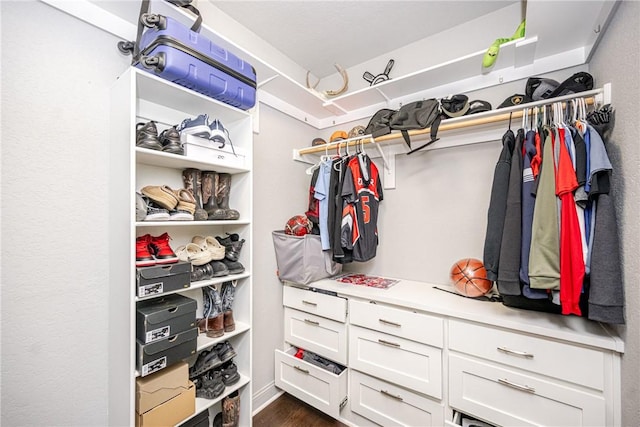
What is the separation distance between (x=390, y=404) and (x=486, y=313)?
2.59 ft

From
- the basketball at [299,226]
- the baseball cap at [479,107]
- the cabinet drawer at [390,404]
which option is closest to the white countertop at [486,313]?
the basketball at [299,226]

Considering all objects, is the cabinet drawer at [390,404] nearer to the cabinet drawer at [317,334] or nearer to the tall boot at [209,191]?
the cabinet drawer at [317,334]

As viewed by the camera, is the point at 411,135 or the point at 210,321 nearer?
the point at 210,321

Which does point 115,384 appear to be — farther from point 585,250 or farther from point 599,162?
point 599,162

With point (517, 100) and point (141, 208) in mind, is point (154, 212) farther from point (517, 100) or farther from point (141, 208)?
point (517, 100)

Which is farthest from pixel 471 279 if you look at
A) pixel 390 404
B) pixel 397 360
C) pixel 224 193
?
pixel 224 193

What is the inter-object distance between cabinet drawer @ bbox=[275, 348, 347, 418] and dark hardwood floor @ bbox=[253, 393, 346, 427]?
10 centimetres

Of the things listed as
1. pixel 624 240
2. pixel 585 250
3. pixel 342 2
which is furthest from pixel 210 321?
pixel 342 2

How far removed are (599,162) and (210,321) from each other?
6.29 ft

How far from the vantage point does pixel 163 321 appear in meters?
1.14

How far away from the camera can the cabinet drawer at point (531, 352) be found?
1.03 metres

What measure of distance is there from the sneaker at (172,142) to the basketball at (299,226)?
914 mm

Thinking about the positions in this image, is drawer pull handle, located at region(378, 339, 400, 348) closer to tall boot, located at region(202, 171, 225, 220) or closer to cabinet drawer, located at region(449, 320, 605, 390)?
cabinet drawer, located at region(449, 320, 605, 390)

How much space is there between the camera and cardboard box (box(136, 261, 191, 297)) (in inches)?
42.7
